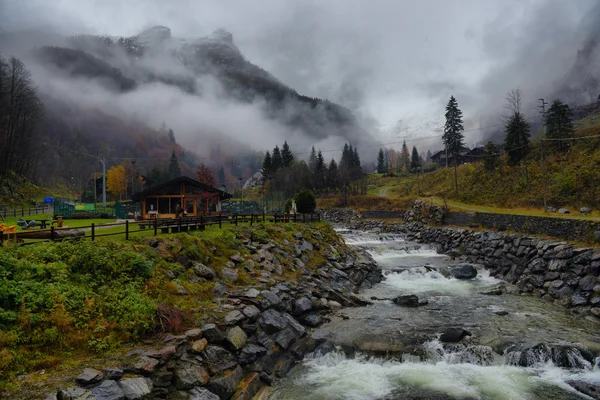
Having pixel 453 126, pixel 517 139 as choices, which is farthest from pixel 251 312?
pixel 453 126

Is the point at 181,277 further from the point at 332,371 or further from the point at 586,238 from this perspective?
the point at 586,238

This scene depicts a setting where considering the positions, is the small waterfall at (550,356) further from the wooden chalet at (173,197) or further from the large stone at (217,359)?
the wooden chalet at (173,197)

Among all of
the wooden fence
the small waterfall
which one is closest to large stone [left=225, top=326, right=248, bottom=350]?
the wooden fence

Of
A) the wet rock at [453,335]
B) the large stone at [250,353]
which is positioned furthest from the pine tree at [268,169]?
the large stone at [250,353]

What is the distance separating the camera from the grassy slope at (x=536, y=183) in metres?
39.9

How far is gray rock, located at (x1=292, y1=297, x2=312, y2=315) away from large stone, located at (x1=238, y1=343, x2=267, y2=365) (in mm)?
4162

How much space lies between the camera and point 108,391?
8.54 metres

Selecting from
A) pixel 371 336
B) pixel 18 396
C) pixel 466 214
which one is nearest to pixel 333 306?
pixel 371 336

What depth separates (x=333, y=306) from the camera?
64.3 ft

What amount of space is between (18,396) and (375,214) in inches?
2825

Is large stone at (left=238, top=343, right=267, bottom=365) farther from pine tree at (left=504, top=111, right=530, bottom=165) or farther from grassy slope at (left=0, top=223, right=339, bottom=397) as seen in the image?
pine tree at (left=504, top=111, right=530, bottom=165)

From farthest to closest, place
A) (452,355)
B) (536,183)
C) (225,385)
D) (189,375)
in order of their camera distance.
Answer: (536,183) → (452,355) → (225,385) → (189,375)

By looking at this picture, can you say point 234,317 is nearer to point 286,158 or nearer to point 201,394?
point 201,394

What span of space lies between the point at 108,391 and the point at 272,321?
282 inches
